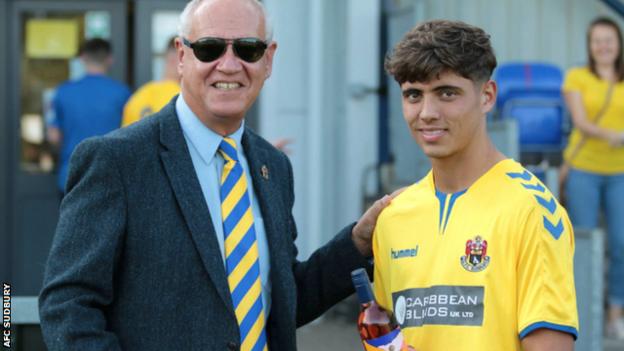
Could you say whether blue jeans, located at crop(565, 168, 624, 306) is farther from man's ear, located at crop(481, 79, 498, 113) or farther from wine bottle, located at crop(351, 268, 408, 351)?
wine bottle, located at crop(351, 268, 408, 351)

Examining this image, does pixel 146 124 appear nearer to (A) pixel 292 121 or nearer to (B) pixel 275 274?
(B) pixel 275 274

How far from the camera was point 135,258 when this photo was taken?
3.29 metres

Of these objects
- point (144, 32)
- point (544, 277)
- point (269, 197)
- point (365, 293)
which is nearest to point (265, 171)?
point (269, 197)

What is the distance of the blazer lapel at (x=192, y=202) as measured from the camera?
3.32 m

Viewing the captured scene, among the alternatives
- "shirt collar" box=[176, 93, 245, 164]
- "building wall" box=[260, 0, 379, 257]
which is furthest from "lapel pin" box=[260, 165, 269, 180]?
"building wall" box=[260, 0, 379, 257]

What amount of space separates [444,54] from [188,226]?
89 cm

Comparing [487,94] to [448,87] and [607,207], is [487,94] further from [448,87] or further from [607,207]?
[607,207]

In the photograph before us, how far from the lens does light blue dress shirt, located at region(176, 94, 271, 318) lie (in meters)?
3.46

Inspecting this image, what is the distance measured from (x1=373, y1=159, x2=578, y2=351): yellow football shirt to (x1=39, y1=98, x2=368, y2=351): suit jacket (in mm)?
558

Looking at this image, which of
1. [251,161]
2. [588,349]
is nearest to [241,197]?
[251,161]

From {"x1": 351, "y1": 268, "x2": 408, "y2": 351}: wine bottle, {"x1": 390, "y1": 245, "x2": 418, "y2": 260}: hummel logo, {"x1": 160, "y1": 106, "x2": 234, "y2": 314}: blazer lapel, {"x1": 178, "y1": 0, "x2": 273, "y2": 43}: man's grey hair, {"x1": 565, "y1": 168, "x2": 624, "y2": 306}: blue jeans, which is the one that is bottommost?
{"x1": 565, "y1": 168, "x2": 624, "y2": 306}: blue jeans

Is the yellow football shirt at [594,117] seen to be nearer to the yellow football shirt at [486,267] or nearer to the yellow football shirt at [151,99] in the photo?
the yellow football shirt at [151,99]

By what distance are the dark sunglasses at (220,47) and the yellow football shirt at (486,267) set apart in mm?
700

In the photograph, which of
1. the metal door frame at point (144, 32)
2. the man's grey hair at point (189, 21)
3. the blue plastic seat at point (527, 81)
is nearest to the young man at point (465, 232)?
the man's grey hair at point (189, 21)
